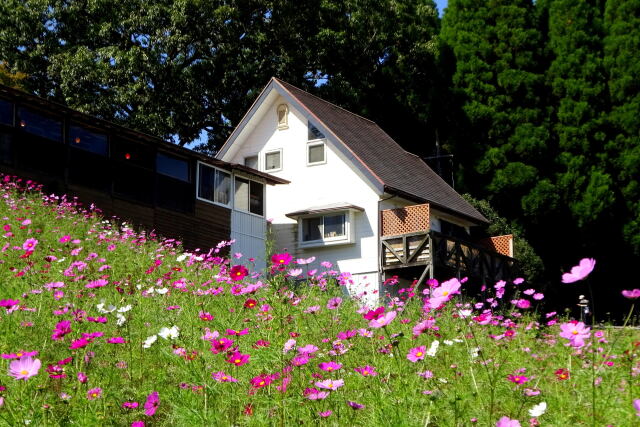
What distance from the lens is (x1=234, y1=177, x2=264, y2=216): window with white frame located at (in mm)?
24703

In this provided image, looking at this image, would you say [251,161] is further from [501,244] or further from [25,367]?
[25,367]

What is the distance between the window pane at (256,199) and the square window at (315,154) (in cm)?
215

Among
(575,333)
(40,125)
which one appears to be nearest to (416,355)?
(575,333)

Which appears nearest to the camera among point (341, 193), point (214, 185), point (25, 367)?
point (25, 367)

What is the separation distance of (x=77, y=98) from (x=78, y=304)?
25725mm

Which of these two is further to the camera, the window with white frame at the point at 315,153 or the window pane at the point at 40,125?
the window with white frame at the point at 315,153

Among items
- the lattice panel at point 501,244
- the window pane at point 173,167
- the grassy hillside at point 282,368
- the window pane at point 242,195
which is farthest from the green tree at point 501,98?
the grassy hillside at point 282,368

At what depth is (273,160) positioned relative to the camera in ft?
91.2

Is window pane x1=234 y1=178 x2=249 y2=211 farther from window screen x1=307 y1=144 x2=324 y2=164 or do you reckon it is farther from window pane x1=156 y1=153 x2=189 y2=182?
window screen x1=307 y1=144 x2=324 y2=164

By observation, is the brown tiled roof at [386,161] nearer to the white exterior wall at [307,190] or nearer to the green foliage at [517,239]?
the white exterior wall at [307,190]

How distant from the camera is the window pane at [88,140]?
20562 millimetres

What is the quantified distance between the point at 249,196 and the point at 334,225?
2.85 metres

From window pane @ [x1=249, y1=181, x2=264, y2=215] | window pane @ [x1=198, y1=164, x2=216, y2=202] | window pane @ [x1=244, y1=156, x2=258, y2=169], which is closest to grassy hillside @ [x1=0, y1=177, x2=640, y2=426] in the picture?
window pane @ [x1=198, y1=164, x2=216, y2=202]

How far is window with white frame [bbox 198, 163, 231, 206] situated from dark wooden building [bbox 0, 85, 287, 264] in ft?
0.09
